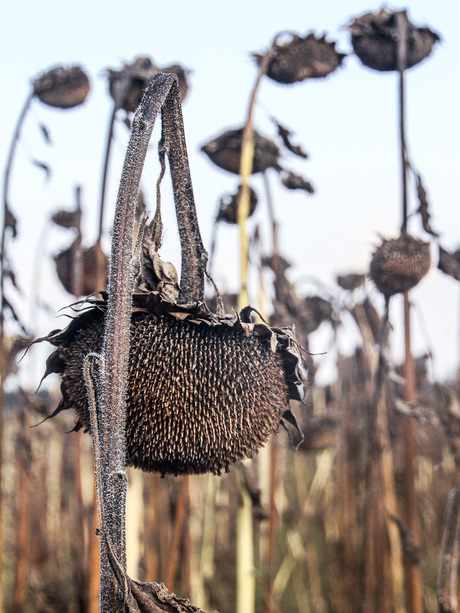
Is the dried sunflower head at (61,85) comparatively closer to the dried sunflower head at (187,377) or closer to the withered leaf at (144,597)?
the dried sunflower head at (187,377)

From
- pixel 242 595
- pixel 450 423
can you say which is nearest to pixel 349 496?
pixel 450 423

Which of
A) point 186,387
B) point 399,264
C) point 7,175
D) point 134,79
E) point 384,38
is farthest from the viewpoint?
point 7,175

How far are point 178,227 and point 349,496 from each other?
12.9ft

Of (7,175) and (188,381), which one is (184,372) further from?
(7,175)

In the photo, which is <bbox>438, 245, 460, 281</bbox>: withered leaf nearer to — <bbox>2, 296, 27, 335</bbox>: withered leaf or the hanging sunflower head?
the hanging sunflower head

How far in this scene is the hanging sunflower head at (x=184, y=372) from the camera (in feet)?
3.59

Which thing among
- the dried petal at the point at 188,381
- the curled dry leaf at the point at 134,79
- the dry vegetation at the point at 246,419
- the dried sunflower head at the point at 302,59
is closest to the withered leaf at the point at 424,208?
the dry vegetation at the point at 246,419

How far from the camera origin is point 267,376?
1151mm

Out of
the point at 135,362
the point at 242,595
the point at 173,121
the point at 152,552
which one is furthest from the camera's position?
the point at 152,552

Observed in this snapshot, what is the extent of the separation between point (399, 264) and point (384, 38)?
109 centimetres

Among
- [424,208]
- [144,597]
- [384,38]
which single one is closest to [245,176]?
[424,208]

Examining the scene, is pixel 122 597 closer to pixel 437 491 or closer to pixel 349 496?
pixel 349 496

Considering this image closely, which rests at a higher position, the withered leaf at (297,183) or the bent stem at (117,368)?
the withered leaf at (297,183)

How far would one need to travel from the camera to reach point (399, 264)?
7.19ft
